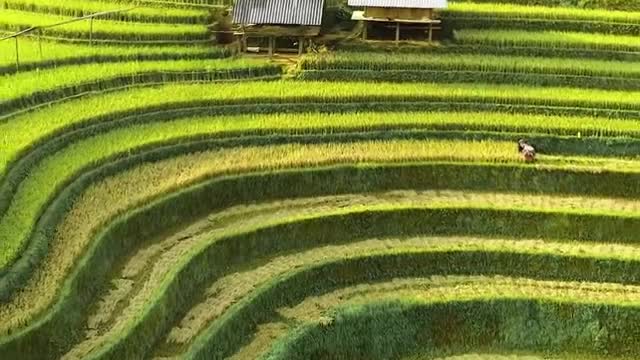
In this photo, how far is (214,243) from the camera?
1623 cm

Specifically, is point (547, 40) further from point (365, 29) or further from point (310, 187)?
point (310, 187)

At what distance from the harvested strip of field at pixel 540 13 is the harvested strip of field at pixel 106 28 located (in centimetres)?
782

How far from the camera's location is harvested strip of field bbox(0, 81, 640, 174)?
19703 millimetres

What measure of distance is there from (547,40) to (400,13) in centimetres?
433

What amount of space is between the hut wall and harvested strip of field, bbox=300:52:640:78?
1.10 meters

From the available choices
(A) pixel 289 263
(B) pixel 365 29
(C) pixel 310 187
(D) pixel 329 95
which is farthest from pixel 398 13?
(A) pixel 289 263

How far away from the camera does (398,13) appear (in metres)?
24.3

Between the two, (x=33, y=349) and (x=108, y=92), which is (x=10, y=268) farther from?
(x=108, y=92)

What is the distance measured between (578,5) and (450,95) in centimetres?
800

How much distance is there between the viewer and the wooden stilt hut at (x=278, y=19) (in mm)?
23656

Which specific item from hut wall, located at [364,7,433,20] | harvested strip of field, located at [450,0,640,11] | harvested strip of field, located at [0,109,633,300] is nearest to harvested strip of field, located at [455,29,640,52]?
hut wall, located at [364,7,433,20]

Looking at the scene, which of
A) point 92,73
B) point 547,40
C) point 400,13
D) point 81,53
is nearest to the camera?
point 92,73

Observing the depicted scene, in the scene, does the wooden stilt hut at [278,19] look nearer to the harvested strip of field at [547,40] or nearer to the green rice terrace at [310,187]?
the green rice terrace at [310,187]

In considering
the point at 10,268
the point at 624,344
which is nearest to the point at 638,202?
the point at 624,344
